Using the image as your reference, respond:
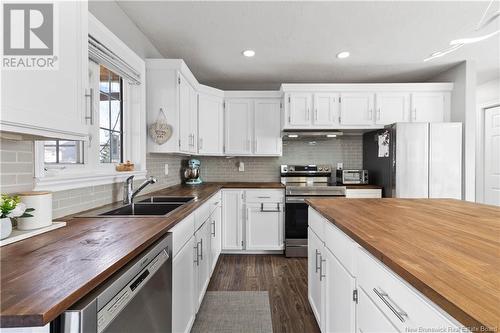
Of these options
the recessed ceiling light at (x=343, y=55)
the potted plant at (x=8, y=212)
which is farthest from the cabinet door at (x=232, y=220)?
the potted plant at (x=8, y=212)

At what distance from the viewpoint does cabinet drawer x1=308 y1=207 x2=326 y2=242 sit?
1.66m

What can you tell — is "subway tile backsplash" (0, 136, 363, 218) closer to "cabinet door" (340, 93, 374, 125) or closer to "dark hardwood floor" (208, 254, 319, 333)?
"cabinet door" (340, 93, 374, 125)

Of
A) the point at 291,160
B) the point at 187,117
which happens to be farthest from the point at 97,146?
the point at 291,160

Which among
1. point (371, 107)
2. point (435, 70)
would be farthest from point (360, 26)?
point (435, 70)

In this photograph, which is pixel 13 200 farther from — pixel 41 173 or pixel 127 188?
pixel 127 188

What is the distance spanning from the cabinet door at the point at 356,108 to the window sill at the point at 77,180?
279cm

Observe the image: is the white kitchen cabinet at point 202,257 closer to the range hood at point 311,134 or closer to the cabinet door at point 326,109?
the range hood at point 311,134

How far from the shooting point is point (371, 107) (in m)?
3.51

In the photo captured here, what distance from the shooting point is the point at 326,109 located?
353 cm

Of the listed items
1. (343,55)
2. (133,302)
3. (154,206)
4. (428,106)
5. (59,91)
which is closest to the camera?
(133,302)

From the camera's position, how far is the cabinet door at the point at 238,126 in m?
3.71

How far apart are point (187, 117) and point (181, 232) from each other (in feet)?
5.49

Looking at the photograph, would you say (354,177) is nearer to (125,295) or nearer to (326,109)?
(326,109)

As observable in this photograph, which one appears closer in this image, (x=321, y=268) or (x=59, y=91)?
(x=59, y=91)
